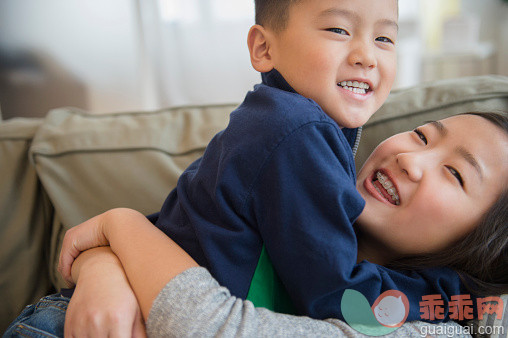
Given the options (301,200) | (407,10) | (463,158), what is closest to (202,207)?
(301,200)

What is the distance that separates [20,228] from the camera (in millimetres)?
1165

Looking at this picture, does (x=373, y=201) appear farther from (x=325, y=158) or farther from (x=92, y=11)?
(x=92, y=11)

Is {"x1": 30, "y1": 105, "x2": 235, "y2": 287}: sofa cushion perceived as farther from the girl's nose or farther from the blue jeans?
the girl's nose

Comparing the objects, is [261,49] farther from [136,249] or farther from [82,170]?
[82,170]

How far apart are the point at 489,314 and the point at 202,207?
1.82 ft

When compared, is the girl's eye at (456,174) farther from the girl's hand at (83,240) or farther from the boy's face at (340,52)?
the girl's hand at (83,240)

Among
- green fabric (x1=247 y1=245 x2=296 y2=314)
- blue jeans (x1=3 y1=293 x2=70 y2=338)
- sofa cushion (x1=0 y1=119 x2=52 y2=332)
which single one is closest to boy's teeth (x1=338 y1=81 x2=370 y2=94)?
green fabric (x1=247 y1=245 x2=296 y2=314)

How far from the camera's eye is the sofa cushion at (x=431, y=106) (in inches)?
45.4

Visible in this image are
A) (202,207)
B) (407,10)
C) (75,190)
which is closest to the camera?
(202,207)

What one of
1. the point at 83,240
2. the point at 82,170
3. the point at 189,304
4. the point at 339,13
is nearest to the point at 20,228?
the point at 82,170

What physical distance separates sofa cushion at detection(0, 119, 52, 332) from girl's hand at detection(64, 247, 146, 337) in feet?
1.56

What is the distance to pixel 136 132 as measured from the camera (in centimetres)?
127

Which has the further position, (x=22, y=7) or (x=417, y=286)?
(x=22, y=7)

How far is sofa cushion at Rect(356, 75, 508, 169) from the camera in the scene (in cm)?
115
